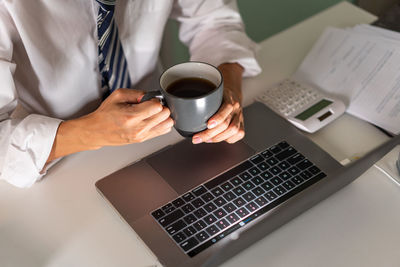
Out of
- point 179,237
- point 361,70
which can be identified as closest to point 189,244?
point 179,237

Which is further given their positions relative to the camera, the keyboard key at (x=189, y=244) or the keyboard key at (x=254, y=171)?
the keyboard key at (x=254, y=171)

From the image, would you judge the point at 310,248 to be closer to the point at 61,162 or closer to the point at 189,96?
the point at 189,96

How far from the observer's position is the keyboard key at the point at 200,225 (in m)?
0.76

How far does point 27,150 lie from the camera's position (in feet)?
2.77

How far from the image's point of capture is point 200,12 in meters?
1.12

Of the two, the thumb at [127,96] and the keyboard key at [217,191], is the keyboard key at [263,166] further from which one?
the thumb at [127,96]

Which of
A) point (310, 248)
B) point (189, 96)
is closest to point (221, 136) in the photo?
point (189, 96)

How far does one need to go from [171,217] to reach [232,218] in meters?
0.11

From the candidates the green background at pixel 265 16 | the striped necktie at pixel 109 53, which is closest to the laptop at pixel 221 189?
the striped necktie at pixel 109 53

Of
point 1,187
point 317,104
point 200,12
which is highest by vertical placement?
point 200,12

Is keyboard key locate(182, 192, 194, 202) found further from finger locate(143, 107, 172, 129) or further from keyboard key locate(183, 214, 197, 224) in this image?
finger locate(143, 107, 172, 129)

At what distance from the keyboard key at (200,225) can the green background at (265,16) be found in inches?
47.4

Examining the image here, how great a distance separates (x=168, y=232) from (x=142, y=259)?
0.21 ft

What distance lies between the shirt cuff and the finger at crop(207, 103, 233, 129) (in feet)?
1.00
